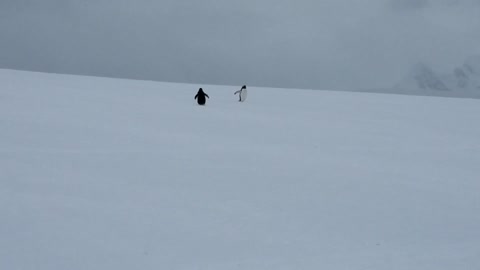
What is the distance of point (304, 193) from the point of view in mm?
3680

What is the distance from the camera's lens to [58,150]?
456cm

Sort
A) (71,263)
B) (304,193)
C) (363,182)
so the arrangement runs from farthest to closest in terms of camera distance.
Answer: (363,182) < (304,193) < (71,263)

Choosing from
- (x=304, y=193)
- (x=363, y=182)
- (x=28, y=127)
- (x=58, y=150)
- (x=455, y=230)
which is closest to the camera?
(x=455, y=230)

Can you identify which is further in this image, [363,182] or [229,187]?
[363,182]

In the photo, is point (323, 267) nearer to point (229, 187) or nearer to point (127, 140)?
point (229, 187)

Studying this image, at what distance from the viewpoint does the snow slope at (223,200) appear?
245 cm

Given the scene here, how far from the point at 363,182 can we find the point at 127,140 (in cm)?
277

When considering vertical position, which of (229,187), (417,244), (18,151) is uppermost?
(18,151)

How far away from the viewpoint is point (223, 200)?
Result: 3350mm

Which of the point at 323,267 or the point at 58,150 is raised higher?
the point at 58,150

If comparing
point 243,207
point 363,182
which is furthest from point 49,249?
point 363,182

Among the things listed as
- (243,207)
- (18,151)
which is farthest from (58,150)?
(243,207)

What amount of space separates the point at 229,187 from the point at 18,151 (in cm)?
219

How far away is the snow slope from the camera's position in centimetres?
245
